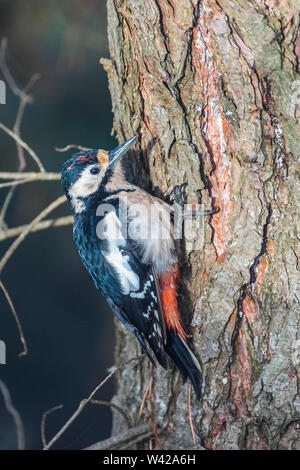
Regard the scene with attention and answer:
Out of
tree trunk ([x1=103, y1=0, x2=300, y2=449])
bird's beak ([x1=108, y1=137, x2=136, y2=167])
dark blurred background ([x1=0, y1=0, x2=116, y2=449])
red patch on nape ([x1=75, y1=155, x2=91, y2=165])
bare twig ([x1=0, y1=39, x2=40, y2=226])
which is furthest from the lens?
dark blurred background ([x1=0, y1=0, x2=116, y2=449])

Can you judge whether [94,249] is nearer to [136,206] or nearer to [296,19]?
[136,206]

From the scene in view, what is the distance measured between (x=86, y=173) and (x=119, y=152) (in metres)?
0.24

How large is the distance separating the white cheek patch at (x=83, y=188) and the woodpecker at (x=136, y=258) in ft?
0.07

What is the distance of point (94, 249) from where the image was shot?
232 cm

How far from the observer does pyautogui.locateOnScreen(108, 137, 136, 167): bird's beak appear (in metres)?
2.20

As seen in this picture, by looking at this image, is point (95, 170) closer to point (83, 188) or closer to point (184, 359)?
point (83, 188)

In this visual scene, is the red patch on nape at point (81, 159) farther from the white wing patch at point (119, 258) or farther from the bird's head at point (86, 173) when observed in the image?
the white wing patch at point (119, 258)

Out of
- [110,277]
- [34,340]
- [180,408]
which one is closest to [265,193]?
[110,277]

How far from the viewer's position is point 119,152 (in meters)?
2.25

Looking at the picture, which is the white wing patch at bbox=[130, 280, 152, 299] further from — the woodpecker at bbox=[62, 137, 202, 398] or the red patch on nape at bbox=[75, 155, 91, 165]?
the red patch on nape at bbox=[75, 155, 91, 165]

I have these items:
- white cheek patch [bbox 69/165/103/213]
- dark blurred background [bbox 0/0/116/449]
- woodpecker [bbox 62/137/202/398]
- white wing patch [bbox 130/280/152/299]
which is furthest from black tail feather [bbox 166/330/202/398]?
dark blurred background [bbox 0/0/116/449]

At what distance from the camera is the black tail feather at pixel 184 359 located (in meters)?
2.21

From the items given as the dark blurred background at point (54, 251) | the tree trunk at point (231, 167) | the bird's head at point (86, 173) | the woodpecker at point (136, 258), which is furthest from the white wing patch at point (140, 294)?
the dark blurred background at point (54, 251)

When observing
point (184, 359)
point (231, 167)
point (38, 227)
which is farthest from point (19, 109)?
point (184, 359)
